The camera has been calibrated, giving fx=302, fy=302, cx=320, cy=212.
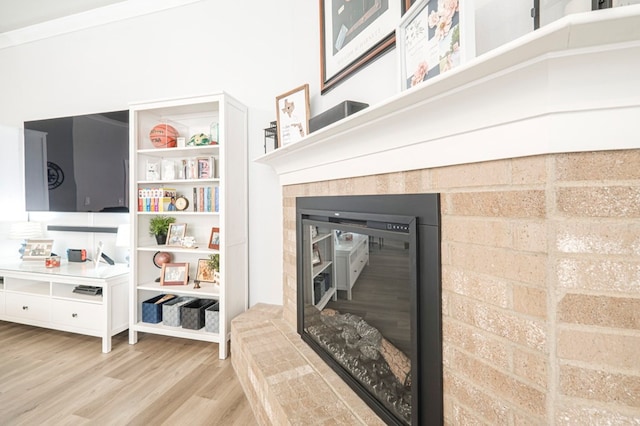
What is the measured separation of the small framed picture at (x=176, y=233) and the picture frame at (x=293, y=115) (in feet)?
3.92

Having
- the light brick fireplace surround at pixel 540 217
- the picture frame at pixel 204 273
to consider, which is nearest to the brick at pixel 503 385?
the light brick fireplace surround at pixel 540 217

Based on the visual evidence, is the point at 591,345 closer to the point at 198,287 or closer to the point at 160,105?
the point at 198,287

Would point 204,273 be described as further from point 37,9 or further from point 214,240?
point 37,9

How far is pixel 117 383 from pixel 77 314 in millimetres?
853

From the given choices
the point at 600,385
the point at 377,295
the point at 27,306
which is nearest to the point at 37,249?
the point at 27,306

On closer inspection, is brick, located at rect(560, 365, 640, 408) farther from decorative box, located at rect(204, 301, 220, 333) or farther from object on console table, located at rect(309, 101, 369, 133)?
decorative box, located at rect(204, 301, 220, 333)

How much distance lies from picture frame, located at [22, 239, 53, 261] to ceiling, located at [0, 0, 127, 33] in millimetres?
2153

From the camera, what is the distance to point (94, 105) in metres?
2.94

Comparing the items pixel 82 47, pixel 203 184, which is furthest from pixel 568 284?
pixel 82 47

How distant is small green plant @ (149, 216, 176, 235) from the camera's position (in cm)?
253

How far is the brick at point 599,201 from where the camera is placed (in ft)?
1.84

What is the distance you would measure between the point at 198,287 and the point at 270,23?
2.17m

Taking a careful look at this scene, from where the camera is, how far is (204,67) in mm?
2629

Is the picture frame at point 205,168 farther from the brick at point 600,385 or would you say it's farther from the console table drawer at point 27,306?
the brick at point 600,385
